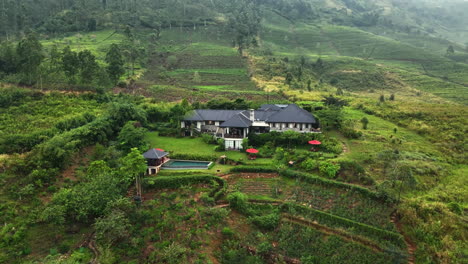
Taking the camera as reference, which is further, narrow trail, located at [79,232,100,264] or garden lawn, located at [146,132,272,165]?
garden lawn, located at [146,132,272,165]

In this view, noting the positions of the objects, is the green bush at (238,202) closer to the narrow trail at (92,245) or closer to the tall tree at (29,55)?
the narrow trail at (92,245)

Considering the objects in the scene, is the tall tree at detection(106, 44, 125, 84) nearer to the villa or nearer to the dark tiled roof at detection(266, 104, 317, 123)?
the villa

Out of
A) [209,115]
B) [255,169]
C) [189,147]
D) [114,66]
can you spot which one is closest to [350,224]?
[255,169]

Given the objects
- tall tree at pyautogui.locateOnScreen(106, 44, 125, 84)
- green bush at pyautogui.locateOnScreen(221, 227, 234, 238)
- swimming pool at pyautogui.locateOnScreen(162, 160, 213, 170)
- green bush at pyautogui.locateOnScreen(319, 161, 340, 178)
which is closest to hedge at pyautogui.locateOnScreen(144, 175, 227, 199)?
swimming pool at pyautogui.locateOnScreen(162, 160, 213, 170)

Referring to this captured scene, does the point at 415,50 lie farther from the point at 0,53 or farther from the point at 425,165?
the point at 0,53

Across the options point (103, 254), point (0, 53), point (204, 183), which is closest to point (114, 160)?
point (204, 183)
